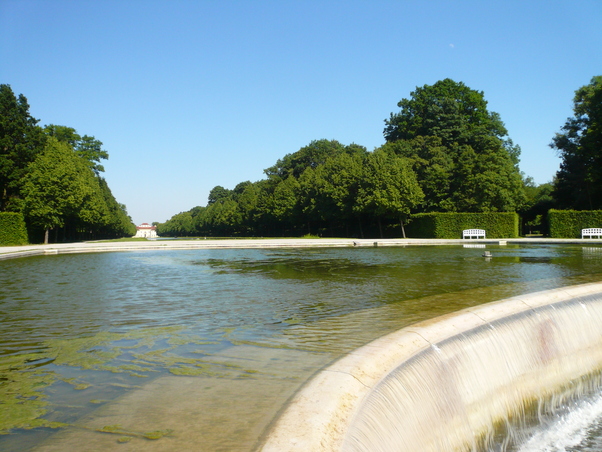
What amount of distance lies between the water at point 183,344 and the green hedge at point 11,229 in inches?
1270

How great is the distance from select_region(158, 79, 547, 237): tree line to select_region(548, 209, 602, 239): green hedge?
26.6ft

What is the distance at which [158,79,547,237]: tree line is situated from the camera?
50.3m

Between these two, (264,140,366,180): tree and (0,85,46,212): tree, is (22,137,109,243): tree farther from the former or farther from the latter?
(264,140,366,180): tree

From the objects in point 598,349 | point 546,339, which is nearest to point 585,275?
point 598,349

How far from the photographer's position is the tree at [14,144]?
1934 inches

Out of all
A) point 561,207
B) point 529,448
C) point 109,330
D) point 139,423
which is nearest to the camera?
point 139,423

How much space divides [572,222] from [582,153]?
11.7 m

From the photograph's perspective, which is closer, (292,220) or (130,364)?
(130,364)

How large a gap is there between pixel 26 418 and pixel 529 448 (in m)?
4.68

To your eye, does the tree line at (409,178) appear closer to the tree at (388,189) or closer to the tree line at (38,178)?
the tree at (388,189)

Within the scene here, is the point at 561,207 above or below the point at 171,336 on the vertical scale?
above

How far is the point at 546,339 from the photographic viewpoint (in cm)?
642

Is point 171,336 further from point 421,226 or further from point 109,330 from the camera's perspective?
point 421,226

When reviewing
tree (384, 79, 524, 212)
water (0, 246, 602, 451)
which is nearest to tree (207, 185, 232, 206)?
tree (384, 79, 524, 212)
